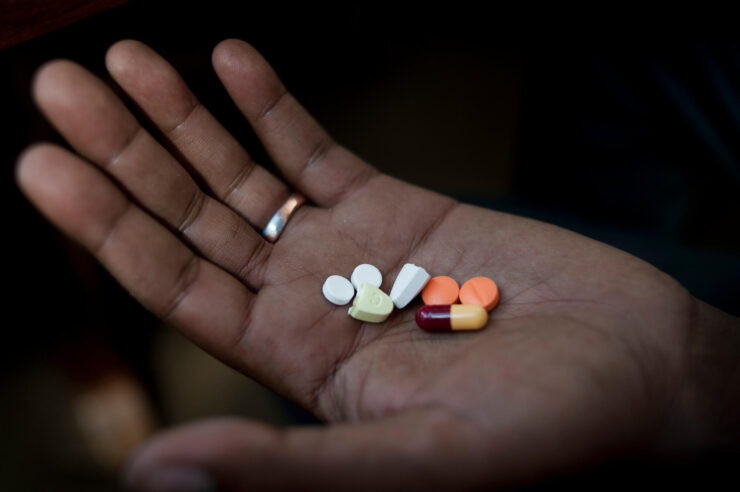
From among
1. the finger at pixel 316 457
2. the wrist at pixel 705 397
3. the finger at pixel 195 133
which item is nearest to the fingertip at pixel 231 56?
the finger at pixel 195 133

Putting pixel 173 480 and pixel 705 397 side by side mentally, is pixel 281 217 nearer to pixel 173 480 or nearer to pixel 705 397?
pixel 173 480

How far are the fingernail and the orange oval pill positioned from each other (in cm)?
80

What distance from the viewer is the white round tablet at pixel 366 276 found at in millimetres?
1497

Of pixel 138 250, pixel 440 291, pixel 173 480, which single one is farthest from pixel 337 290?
pixel 173 480

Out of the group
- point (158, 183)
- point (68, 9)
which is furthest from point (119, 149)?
point (68, 9)

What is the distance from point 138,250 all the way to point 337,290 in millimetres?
490

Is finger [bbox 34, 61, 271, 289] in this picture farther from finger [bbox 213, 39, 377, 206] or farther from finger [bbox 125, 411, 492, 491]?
finger [bbox 125, 411, 492, 491]

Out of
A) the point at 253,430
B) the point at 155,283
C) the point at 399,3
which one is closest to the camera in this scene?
the point at 253,430

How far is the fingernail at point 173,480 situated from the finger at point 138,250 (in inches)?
16.5

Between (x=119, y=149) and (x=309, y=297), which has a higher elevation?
(x=119, y=149)

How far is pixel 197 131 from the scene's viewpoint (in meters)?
1.49

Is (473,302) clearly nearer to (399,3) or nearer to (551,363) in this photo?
(551,363)

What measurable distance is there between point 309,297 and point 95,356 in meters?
1.50

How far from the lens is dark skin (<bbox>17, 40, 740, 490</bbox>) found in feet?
3.22
